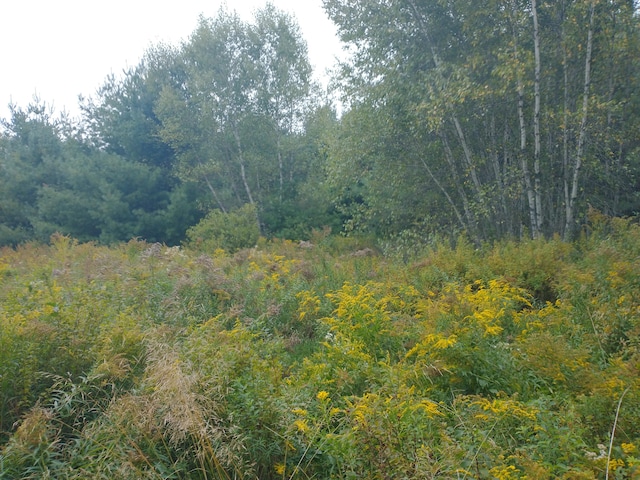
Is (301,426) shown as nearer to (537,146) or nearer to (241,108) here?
(537,146)

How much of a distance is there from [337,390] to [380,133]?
28.3 ft

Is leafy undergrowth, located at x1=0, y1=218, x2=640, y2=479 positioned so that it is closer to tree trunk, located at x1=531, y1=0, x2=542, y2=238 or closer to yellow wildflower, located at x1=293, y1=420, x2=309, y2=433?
yellow wildflower, located at x1=293, y1=420, x2=309, y2=433

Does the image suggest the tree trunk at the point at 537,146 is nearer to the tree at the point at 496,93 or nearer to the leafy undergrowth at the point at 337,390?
the tree at the point at 496,93

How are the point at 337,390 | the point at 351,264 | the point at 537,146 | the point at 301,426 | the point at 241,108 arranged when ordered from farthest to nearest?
the point at 241,108
the point at 351,264
the point at 537,146
the point at 337,390
the point at 301,426

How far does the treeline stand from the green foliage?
4.19ft

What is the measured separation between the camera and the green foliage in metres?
15.0

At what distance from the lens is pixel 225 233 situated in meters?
15.7

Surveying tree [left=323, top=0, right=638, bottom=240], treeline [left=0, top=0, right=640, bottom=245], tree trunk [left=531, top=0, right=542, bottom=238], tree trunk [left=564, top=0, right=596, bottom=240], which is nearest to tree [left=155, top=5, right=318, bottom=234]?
treeline [left=0, top=0, right=640, bottom=245]

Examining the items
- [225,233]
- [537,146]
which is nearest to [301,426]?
[537,146]

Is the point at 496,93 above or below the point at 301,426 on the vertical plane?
above

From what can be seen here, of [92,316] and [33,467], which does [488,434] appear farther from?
[92,316]

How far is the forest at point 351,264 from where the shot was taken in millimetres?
3080

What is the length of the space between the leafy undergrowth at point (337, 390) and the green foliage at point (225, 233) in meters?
8.77

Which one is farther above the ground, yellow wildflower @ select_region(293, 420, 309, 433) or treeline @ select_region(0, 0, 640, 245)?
treeline @ select_region(0, 0, 640, 245)
